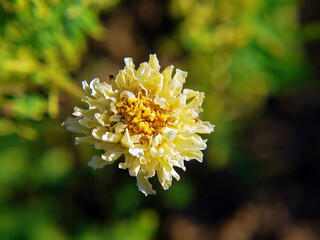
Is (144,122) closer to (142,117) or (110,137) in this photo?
(142,117)

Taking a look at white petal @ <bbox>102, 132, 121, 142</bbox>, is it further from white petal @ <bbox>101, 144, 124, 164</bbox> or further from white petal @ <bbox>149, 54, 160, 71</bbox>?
white petal @ <bbox>149, 54, 160, 71</bbox>

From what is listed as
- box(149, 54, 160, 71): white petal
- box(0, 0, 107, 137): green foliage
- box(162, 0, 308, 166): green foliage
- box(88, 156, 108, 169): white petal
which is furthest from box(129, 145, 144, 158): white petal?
box(162, 0, 308, 166): green foliage

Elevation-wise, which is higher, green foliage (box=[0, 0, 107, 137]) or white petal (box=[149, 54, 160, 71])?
green foliage (box=[0, 0, 107, 137])

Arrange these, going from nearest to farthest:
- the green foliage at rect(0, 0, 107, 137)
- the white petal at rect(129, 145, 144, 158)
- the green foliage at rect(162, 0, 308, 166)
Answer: the white petal at rect(129, 145, 144, 158) < the green foliage at rect(0, 0, 107, 137) < the green foliage at rect(162, 0, 308, 166)

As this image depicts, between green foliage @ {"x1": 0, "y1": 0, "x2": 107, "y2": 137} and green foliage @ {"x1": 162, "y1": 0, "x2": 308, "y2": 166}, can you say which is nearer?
green foliage @ {"x1": 0, "y1": 0, "x2": 107, "y2": 137}

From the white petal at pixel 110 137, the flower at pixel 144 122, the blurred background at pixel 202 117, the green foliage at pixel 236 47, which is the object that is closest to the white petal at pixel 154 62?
the flower at pixel 144 122

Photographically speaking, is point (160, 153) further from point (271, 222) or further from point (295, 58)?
point (271, 222)

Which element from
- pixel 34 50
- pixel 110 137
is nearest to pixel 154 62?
pixel 110 137

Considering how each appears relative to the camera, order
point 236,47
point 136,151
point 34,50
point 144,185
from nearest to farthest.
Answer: point 136,151 → point 144,185 → point 34,50 → point 236,47
